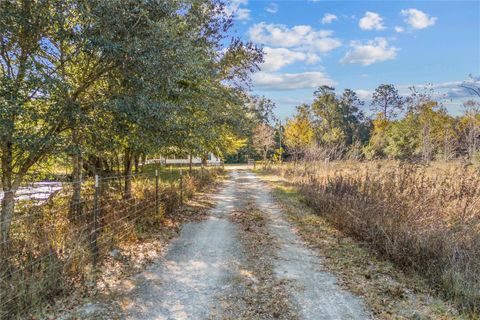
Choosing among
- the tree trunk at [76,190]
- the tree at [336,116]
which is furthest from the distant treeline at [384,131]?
the tree trunk at [76,190]

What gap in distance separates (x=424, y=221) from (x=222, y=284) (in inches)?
140

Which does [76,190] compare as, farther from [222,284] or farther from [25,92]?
[222,284]

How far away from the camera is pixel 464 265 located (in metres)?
4.40

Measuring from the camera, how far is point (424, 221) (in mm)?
5570

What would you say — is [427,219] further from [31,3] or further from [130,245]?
[31,3]

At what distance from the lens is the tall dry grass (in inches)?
171

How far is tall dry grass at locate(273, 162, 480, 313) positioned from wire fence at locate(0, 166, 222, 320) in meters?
4.71

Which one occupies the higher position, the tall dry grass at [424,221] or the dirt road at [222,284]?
the tall dry grass at [424,221]

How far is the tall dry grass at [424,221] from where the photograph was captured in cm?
435

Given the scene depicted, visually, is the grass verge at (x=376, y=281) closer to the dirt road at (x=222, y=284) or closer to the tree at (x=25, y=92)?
the dirt road at (x=222, y=284)

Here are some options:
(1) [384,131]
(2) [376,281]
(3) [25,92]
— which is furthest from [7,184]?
(1) [384,131]

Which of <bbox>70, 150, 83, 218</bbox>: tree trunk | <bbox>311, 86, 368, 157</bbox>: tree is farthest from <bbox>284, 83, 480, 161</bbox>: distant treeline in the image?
<bbox>70, 150, 83, 218</bbox>: tree trunk

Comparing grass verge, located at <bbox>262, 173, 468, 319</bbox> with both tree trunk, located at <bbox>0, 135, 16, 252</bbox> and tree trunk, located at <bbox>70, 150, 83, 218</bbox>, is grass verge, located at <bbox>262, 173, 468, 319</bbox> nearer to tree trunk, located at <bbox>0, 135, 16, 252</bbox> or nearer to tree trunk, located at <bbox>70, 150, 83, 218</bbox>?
tree trunk, located at <bbox>70, 150, 83, 218</bbox>

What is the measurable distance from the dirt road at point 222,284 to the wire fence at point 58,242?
847mm
